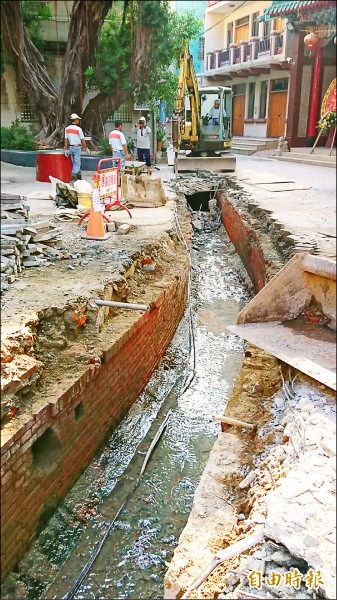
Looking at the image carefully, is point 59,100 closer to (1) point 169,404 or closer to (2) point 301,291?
(1) point 169,404

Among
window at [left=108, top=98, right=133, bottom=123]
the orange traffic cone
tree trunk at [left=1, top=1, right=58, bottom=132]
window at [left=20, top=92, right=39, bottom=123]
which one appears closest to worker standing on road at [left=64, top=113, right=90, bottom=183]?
window at [left=20, top=92, right=39, bottom=123]

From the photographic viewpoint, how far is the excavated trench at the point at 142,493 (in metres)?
3.62

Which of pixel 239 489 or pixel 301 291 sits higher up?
pixel 301 291

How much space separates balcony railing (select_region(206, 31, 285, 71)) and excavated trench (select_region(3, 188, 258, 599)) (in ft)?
24.4

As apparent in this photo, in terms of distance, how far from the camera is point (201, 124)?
1731cm

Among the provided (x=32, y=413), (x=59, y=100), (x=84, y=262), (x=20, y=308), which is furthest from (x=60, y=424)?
(x=59, y=100)

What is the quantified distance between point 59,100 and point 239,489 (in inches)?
440

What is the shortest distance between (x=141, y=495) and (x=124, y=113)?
12.7m

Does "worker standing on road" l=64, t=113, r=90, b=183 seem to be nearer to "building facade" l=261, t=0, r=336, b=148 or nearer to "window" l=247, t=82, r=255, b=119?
"building facade" l=261, t=0, r=336, b=148

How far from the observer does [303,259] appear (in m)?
3.96

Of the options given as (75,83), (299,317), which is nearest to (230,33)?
(75,83)

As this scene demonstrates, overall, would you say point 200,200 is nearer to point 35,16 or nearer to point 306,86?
point 306,86

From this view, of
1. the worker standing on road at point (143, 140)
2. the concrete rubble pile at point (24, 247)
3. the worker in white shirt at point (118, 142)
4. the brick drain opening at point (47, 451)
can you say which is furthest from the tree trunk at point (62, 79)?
the brick drain opening at point (47, 451)

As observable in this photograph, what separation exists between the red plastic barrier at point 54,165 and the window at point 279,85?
25.9 ft
